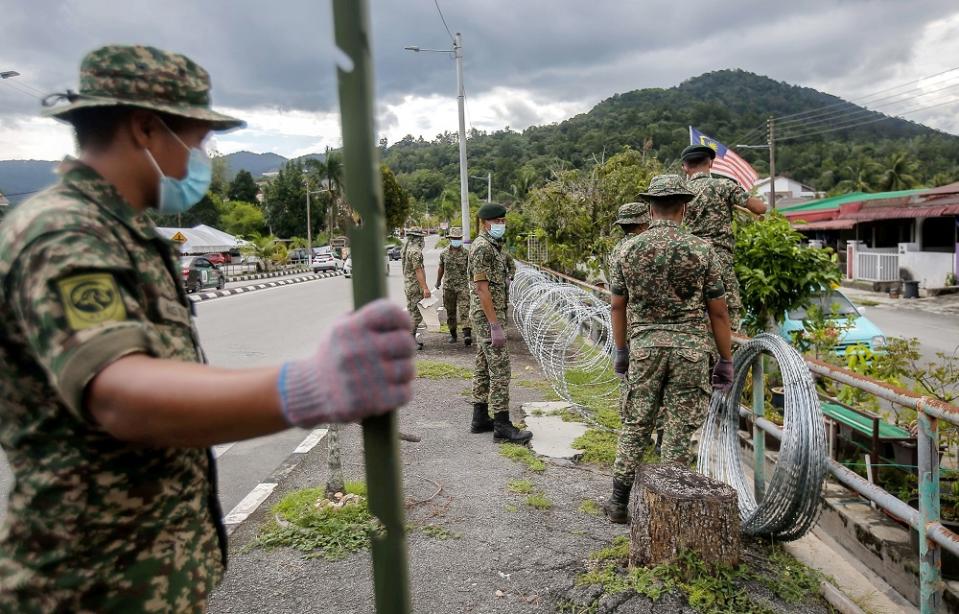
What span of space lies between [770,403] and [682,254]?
2.45 meters

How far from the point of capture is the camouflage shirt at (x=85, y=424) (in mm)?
1083

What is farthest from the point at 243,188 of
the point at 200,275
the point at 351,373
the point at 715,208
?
the point at 351,373

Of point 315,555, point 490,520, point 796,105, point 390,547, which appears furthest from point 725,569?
point 796,105

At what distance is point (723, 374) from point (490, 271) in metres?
2.45

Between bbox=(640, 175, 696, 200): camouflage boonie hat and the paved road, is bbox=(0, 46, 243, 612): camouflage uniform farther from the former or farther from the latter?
bbox=(640, 175, 696, 200): camouflage boonie hat

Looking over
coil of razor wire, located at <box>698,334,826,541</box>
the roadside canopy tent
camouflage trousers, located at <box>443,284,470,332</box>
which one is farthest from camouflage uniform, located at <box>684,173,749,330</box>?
the roadside canopy tent

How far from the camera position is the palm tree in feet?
169

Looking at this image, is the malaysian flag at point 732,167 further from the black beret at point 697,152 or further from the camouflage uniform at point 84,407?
the camouflage uniform at point 84,407

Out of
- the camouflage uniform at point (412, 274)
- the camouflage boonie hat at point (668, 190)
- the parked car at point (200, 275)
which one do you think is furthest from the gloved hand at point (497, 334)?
the parked car at point (200, 275)

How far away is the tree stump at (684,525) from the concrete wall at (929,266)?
21592mm

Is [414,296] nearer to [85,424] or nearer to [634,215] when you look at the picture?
[634,215]

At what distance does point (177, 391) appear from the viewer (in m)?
1.03

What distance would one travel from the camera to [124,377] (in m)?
1.04

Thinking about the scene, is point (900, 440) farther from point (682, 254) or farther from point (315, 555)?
point (315, 555)
